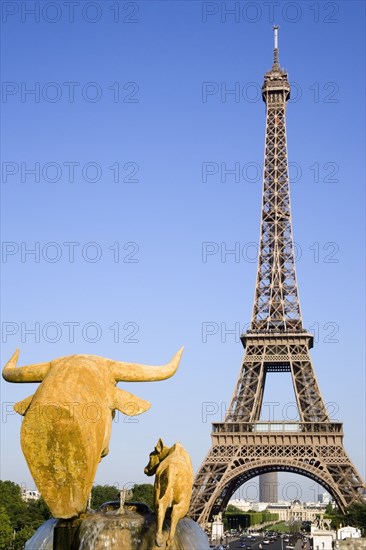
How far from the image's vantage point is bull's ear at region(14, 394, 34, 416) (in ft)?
54.3

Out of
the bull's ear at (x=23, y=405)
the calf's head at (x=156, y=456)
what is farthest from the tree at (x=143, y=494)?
the bull's ear at (x=23, y=405)

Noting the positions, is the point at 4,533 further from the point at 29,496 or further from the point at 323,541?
the point at 29,496

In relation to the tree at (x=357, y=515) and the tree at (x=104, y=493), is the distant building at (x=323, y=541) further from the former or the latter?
the tree at (x=104, y=493)

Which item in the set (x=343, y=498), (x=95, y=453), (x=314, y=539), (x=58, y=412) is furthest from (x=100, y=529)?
(x=314, y=539)

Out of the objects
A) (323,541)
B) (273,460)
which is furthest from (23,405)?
(323,541)

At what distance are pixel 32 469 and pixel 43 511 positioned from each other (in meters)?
55.8

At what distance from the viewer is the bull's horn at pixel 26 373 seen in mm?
16703

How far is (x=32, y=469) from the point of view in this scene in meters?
15.8

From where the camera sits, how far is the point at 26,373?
16.8 m

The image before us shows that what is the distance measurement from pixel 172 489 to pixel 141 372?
2.48m

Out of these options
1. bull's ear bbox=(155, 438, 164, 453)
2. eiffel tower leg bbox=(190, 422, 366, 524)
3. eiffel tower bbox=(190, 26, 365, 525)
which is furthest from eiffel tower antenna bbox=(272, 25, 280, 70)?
bull's ear bbox=(155, 438, 164, 453)

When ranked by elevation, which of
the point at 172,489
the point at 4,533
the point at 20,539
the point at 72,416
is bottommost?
the point at 20,539

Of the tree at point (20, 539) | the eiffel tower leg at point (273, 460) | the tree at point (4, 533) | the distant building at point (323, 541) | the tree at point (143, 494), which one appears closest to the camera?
the tree at point (4, 533)

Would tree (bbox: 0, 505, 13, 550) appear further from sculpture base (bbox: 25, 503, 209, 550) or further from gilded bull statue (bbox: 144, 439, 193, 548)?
gilded bull statue (bbox: 144, 439, 193, 548)
